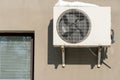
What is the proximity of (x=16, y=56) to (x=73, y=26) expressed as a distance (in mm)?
940

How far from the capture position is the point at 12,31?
6113 millimetres

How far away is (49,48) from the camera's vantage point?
6.00m

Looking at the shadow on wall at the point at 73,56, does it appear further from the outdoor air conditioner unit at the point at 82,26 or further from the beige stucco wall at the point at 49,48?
the outdoor air conditioner unit at the point at 82,26

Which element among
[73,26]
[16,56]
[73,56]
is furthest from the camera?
[16,56]

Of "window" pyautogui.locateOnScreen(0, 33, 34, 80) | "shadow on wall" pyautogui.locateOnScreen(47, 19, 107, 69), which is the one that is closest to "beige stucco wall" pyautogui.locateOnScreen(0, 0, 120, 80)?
"shadow on wall" pyautogui.locateOnScreen(47, 19, 107, 69)

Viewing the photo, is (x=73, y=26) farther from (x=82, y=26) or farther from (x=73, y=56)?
(x=73, y=56)

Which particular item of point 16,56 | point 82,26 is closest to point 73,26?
point 82,26

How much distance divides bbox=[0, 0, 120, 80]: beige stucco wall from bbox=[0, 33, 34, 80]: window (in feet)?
0.70

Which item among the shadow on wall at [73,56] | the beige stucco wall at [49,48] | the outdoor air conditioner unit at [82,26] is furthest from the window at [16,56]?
the outdoor air conditioner unit at [82,26]

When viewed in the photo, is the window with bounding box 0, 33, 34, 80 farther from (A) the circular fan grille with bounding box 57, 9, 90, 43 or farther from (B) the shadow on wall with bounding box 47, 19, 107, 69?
(A) the circular fan grille with bounding box 57, 9, 90, 43

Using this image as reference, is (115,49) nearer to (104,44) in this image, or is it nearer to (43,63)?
(104,44)

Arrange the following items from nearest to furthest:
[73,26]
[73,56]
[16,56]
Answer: [73,26] < [73,56] < [16,56]

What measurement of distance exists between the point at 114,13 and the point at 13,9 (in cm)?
126

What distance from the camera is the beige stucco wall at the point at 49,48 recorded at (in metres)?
5.94
